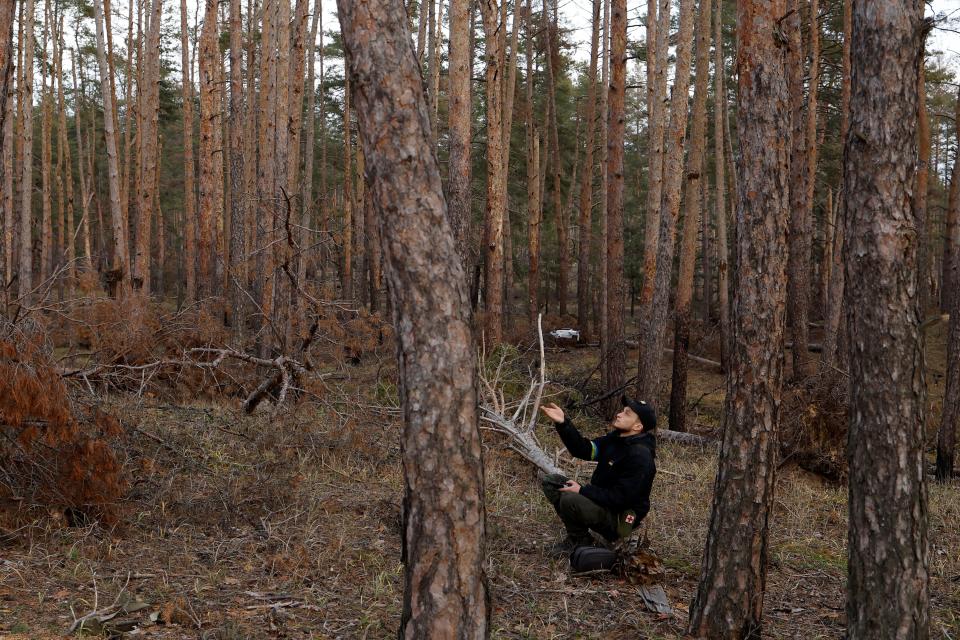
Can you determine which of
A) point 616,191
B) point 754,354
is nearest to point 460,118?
point 616,191

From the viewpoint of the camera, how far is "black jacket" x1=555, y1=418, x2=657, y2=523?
17.2 feet

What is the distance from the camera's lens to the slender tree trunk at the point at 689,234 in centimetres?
1052

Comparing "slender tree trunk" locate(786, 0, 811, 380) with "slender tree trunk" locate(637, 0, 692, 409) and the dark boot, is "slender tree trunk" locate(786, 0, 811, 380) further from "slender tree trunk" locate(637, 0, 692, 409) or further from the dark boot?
the dark boot

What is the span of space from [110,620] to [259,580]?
1014 mm

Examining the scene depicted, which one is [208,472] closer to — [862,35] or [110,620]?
[110,620]

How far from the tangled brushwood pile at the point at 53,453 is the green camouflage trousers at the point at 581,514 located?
3.22m

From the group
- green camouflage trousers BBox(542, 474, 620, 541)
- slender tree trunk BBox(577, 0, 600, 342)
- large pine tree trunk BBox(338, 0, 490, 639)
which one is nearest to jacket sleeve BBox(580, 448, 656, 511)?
green camouflage trousers BBox(542, 474, 620, 541)

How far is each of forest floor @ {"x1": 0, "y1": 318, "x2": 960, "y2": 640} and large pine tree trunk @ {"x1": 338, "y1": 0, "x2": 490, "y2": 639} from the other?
1.20 meters

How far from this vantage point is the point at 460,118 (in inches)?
385

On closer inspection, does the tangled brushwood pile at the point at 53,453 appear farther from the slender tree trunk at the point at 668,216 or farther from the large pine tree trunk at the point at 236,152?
the large pine tree trunk at the point at 236,152

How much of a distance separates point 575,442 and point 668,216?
5283 mm

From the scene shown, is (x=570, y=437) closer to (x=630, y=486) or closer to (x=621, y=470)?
(x=621, y=470)

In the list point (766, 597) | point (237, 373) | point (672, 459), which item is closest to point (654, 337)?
point (672, 459)

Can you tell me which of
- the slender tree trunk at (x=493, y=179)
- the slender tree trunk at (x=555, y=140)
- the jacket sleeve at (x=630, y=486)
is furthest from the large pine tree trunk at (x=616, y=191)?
the slender tree trunk at (x=555, y=140)
